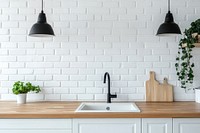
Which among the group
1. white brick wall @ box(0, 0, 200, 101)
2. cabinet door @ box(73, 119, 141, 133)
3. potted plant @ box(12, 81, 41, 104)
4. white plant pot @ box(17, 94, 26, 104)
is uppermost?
white brick wall @ box(0, 0, 200, 101)

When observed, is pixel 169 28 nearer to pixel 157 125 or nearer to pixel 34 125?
pixel 157 125

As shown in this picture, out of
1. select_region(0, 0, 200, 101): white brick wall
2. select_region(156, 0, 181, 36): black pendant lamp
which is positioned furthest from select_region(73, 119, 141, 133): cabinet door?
select_region(156, 0, 181, 36): black pendant lamp

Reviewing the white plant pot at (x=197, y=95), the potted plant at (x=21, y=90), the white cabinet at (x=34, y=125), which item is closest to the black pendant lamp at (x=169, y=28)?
the white plant pot at (x=197, y=95)

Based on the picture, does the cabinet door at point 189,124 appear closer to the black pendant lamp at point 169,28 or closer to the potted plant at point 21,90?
the black pendant lamp at point 169,28

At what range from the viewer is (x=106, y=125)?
175 cm

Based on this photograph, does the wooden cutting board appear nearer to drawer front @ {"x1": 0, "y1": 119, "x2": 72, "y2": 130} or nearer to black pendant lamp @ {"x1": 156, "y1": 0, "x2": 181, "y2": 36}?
black pendant lamp @ {"x1": 156, "y1": 0, "x2": 181, "y2": 36}

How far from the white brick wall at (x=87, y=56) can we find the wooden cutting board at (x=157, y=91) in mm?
62

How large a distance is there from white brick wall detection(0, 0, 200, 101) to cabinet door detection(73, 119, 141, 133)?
0.65 meters

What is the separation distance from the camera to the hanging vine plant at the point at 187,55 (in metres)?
2.20

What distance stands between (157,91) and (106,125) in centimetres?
87

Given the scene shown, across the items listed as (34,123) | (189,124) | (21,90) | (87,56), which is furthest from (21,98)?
(189,124)

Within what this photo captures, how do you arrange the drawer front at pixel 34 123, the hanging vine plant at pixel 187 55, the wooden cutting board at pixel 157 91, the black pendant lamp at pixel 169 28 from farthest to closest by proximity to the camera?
the wooden cutting board at pixel 157 91, the hanging vine plant at pixel 187 55, the black pendant lamp at pixel 169 28, the drawer front at pixel 34 123

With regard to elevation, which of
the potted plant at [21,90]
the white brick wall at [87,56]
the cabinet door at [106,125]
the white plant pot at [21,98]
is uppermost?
the white brick wall at [87,56]

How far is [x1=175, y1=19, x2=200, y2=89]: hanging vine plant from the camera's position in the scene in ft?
7.22
